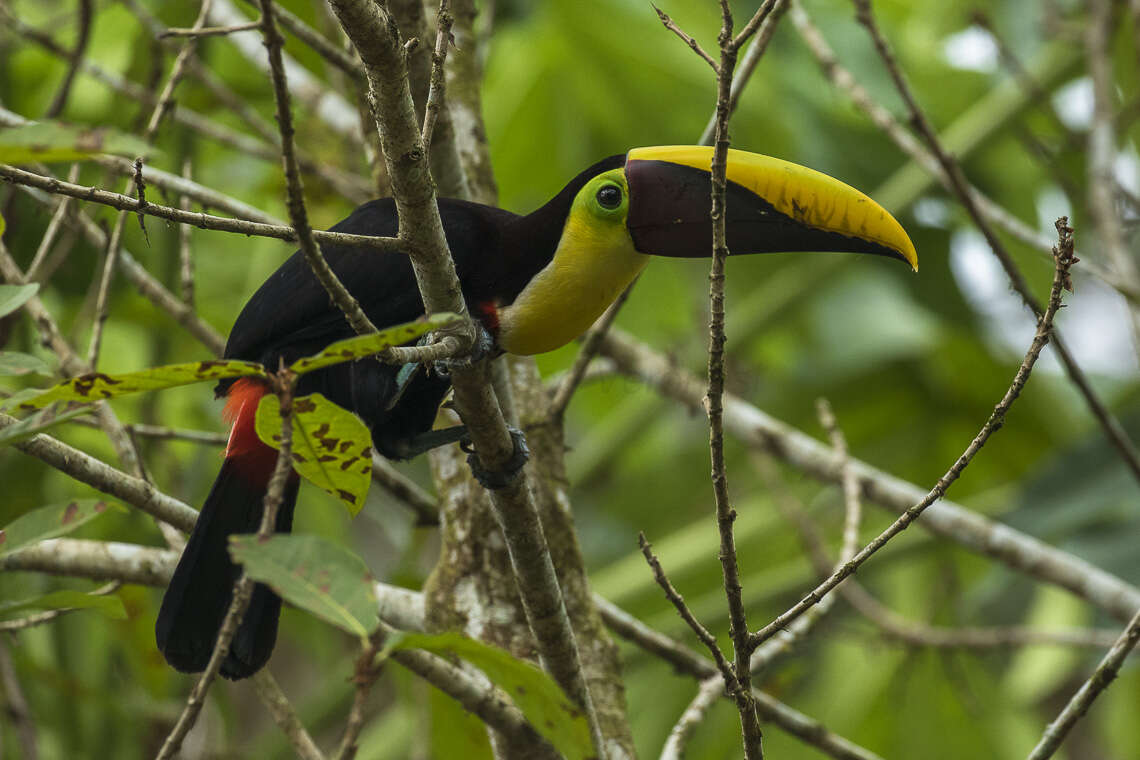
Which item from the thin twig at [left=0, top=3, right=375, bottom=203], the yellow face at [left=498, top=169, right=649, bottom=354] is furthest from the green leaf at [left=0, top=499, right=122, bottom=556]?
the thin twig at [left=0, top=3, right=375, bottom=203]

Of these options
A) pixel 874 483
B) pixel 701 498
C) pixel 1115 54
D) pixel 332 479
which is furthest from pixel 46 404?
pixel 1115 54

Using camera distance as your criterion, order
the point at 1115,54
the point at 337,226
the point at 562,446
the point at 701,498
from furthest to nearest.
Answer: the point at 701,498
the point at 1115,54
the point at 562,446
the point at 337,226

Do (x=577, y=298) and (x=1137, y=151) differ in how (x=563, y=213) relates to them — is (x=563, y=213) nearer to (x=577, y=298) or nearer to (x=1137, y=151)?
(x=577, y=298)

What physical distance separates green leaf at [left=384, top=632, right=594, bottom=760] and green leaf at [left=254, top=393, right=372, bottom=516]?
0.79ft

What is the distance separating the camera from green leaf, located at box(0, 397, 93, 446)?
129cm

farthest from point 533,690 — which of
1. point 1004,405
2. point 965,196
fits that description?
point 965,196

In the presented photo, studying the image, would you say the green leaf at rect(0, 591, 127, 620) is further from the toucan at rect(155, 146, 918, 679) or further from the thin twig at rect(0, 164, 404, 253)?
the thin twig at rect(0, 164, 404, 253)

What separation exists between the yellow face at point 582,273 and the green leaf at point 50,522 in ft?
2.74

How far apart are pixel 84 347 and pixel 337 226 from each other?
221cm

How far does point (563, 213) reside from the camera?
7.06ft

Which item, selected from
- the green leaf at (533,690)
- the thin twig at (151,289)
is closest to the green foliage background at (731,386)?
the thin twig at (151,289)

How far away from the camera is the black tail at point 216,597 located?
80.2 inches

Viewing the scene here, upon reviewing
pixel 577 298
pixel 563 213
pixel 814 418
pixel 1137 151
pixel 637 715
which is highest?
pixel 1137 151

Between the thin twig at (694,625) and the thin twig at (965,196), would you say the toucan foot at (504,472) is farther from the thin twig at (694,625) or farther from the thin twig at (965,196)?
the thin twig at (965,196)
